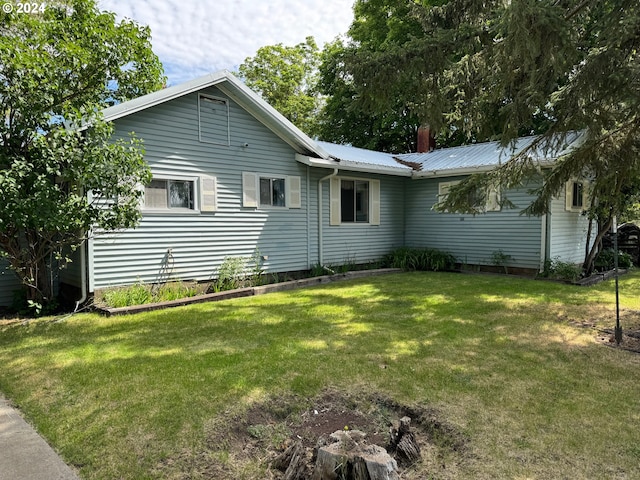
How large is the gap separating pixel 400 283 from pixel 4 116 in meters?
8.02

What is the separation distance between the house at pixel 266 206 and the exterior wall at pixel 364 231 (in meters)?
0.03

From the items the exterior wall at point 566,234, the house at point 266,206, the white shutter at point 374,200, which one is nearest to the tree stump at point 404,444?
the house at point 266,206

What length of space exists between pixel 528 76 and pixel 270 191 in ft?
19.3

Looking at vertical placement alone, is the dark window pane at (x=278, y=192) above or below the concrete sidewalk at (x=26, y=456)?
above

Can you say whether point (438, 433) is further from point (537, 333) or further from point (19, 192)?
point (19, 192)

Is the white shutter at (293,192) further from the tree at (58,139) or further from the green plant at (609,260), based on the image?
the green plant at (609,260)

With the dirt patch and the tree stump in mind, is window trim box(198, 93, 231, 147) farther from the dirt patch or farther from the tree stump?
the tree stump

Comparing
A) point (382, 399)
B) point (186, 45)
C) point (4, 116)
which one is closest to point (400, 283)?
point (382, 399)

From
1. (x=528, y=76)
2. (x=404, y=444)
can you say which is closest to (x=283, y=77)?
(x=528, y=76)

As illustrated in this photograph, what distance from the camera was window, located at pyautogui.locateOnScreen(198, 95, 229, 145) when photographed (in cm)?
834

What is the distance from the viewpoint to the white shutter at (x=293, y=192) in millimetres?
9859

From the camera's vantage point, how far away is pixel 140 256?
7582mm

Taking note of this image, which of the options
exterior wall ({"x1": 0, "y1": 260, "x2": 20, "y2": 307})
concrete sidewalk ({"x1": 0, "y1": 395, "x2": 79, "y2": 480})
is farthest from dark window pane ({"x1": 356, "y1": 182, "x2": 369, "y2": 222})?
concrete sidewalk ({"x1": 0, "y1": 395, "x2": 79, "y2": 480})

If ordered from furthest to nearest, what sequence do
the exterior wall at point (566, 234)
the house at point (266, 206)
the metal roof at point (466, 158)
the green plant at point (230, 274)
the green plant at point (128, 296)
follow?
the metal roof at point (466, 158), the exterior wall at point (566, 234), the green plant at point (230, 274), the house at point (266, 206), the green plant at point (128, 296)
